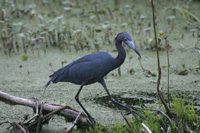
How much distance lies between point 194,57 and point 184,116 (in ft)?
6.32

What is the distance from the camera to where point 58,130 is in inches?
122

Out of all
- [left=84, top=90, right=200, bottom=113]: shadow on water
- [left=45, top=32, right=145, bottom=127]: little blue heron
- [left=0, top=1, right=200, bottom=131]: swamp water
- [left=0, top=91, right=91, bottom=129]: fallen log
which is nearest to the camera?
[left=0, top=91, right=91, bottom=129]: fallen log

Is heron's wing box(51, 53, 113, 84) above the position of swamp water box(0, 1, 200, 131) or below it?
above

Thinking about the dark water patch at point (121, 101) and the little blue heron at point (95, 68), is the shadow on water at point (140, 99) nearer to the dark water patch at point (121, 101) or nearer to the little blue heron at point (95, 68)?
the dark water patch at point (121, 101)

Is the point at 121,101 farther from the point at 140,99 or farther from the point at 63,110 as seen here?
the point at 63,110

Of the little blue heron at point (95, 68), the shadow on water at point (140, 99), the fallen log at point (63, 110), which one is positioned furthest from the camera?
the shadow on water at point (140, 99)

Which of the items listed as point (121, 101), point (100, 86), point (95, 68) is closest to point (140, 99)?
point (121, 101)

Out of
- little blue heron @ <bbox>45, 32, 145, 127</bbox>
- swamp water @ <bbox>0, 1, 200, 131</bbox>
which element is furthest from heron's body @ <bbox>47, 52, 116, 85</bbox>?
swamp water @ <bbox>0, 1, 200, 131</bbox>

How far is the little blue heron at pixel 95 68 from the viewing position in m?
3.18

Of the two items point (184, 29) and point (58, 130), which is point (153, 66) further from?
point (58, 130)

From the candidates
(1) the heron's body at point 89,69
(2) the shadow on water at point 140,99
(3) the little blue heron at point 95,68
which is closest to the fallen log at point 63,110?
(3) the little blue heron at point 95,68

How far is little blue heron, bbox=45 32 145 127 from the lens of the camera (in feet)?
10.4

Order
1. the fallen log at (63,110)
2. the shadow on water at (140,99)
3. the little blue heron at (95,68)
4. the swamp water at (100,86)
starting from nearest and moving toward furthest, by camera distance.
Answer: the fallen log at (63,110), the little blue heron at (95,68), the swamp water at (100,86), the shadow on water at (140,99)

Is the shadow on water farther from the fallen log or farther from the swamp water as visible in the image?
the fallen log
